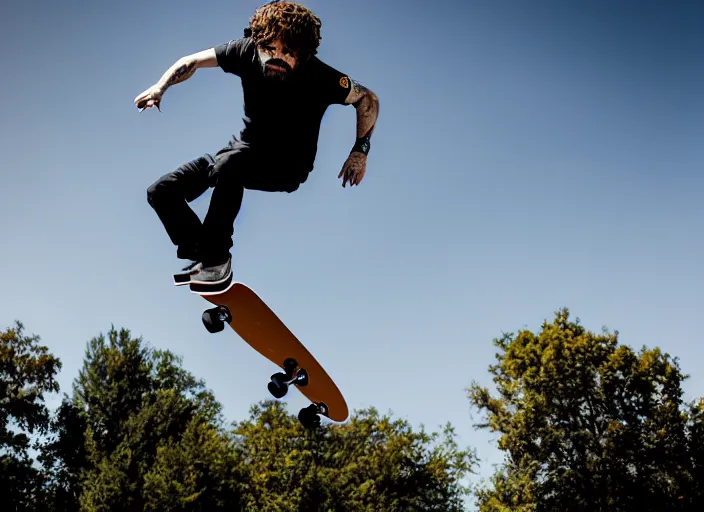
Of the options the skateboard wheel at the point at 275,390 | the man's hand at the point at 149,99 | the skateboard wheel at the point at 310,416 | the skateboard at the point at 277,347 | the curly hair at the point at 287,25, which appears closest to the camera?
the man's hand at the point at 149,99

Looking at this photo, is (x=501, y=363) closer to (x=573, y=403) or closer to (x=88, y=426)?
(x=573, y=403)

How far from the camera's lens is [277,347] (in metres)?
5.50

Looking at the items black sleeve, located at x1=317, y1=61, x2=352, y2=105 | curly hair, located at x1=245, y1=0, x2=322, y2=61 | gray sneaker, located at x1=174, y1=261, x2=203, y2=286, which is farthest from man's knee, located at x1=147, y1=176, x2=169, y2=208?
black sleeve, located at x1=317, y1=61, x2=352, y2=105

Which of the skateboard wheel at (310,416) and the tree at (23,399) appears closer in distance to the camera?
the skateboard wheel at (310,416)

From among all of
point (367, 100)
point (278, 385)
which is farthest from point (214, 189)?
point (278, 385)

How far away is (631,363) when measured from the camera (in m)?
30.0

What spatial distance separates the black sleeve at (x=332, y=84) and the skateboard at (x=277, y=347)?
1.64 metres

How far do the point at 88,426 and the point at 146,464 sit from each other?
11.9ft

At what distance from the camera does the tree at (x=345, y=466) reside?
102 feet

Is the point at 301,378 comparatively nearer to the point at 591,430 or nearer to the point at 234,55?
the point at 234,55

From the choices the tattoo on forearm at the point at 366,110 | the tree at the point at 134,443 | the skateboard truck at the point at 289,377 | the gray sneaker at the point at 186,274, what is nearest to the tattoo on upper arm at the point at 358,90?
the tattoo on forearm at the point at 366,110

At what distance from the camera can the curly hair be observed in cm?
407

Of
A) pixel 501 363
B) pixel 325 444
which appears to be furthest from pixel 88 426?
pixel 501 363

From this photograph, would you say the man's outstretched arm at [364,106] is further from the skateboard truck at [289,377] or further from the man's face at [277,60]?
the skateboard truck at [289,377]
